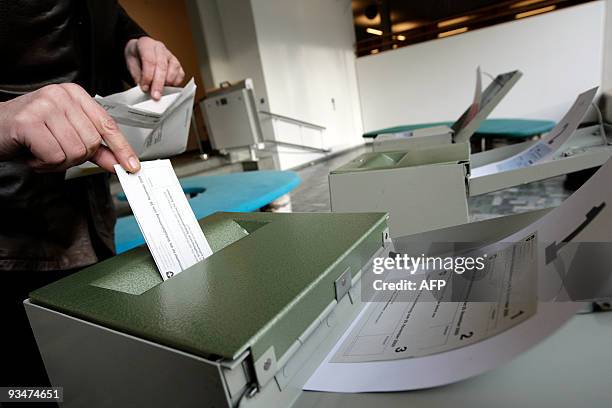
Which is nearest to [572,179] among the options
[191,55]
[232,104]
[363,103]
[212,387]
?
[212,387]

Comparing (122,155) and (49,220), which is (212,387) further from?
(49,220)

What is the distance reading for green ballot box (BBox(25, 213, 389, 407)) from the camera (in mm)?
233

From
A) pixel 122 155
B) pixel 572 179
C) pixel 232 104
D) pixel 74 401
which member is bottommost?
pixel 572 179

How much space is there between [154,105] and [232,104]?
3.44m

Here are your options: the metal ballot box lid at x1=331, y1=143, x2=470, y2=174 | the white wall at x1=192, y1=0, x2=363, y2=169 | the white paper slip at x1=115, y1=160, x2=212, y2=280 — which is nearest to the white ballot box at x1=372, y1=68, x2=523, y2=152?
the metal ballot box lid at x1=331, y1=143, x2=470, y2=174

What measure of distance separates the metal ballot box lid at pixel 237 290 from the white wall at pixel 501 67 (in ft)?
18.7

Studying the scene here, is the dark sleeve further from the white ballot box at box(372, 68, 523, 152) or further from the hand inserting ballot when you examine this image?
the white ballot box at box(372, 68, 523, 152)

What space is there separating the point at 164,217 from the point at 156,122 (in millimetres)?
169

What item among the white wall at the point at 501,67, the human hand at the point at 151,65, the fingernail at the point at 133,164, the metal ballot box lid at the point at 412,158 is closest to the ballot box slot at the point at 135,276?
the fingernail at the point at 133,164

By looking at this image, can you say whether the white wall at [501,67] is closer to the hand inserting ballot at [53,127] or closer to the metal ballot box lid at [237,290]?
the metal ballot box lid at [237,290]

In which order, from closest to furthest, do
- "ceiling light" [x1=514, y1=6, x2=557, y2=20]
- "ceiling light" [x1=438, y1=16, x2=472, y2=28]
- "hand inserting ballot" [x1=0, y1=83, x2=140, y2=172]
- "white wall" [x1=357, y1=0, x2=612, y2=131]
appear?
1. "hand inserting ballot" [x1=0, y1=83, x2=140, y2=172]
2. "white wall" [x1=357, y1=0, x2=612, y2=131]
3. "ceiling light" [x1=514, y1=6, x2=557, y2=20]
4. "ceiling light" [x1=438, y1=16, x2=472, y2=28]

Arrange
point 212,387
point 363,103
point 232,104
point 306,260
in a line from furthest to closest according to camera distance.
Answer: point 363,103 < point 232,104 < point 306,260 < point 212,387

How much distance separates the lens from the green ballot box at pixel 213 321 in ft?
0.76

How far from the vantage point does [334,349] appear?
33 cm
